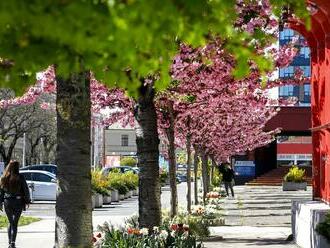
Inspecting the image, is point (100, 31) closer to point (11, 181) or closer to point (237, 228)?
point (11, 181)

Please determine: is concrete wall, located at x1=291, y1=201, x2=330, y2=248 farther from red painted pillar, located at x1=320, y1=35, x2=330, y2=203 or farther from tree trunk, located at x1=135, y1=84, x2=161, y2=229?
tree trunk, located at x1=135, y1=84, x2=161, y2=229

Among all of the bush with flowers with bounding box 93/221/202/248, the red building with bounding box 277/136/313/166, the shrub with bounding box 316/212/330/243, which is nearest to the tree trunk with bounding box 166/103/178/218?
the bush with flowers with bounding box 93/221/202/248

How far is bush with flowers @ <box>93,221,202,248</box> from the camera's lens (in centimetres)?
1009

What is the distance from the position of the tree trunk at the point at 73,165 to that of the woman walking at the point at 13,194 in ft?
18.3

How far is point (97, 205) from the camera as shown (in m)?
30.4

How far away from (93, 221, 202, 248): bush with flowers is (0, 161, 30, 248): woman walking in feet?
9.11

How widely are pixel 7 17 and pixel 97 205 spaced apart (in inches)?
1115

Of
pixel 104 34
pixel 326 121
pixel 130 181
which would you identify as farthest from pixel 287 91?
pixel 104 34

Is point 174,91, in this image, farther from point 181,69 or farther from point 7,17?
point 7,17

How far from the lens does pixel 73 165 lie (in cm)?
786

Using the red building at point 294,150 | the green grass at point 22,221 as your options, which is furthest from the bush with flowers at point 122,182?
the red building at point 294,150

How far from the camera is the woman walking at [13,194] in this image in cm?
1341

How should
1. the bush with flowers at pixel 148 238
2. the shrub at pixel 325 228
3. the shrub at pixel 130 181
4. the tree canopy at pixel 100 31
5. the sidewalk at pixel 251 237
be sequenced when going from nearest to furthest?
the tree canopy at pixel 100 31 < the bush with flowers at pixel 148 238 < the shrub at pixel 325 228 < the sidewalk at pixel 251 237 < the shrub at pixel 130 181

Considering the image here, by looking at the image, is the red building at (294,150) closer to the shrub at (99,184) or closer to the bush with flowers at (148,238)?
the shrub at (99,184)
